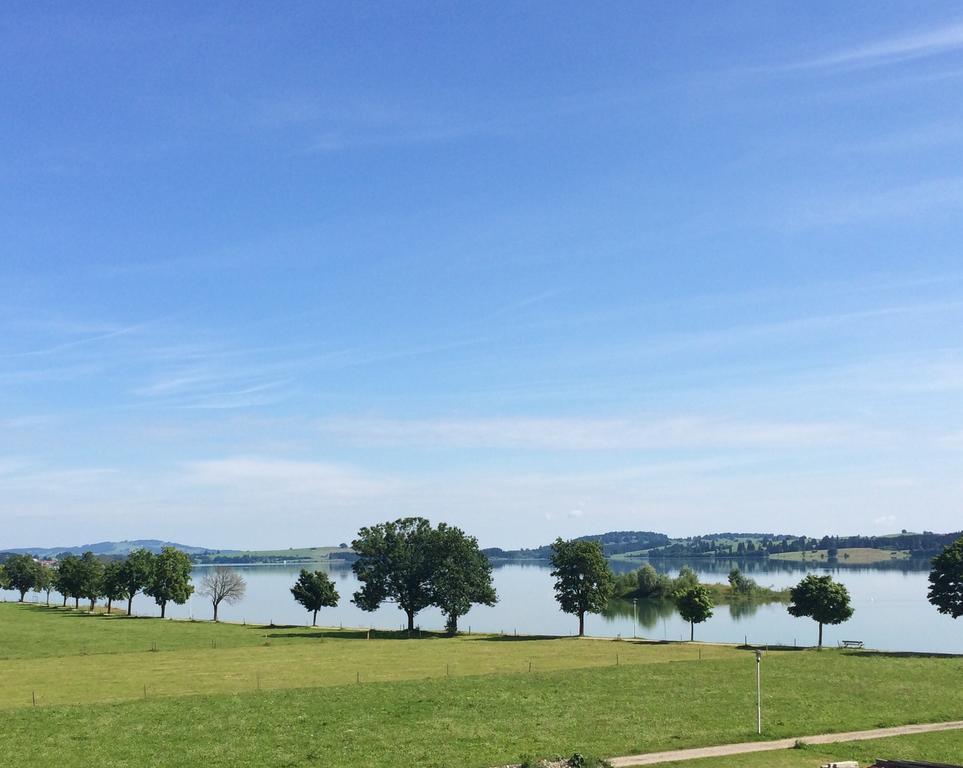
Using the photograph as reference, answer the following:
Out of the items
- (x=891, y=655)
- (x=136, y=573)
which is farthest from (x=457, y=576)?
(x=136, y=573)

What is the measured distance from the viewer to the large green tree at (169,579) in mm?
143875

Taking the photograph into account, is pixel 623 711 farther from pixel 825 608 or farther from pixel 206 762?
pixel 825 608

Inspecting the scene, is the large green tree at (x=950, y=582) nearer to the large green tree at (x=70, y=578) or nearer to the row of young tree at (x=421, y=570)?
the row of young tree at (x=421, y=570)

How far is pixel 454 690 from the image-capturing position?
181ft

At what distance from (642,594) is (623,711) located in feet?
481

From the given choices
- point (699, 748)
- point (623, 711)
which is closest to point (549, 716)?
point (623, 711)

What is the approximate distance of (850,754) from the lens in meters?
35.9

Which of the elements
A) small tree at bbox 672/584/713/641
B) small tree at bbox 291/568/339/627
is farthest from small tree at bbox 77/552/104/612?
small tree at bbox 672/584/713/641

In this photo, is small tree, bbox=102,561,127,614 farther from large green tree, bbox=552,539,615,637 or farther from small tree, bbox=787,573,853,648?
small tree, bbox=787,573,853,648

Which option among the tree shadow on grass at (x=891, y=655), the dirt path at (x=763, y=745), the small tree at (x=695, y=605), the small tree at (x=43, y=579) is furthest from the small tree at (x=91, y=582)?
the dirt path at (x=763, y=745)

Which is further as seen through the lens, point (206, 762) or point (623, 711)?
point (623, 711)

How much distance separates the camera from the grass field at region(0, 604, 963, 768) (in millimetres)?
39031

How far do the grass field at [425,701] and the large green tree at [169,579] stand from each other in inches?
2215

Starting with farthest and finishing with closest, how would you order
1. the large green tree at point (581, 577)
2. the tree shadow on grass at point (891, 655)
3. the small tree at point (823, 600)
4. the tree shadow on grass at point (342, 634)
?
1. the large green tree at point (581, 577)
2. the tree shadow on grass at point (342, 634)
3. the small tree at point (823, 600)
4. the tree shadow on grass at point (891, 655)
